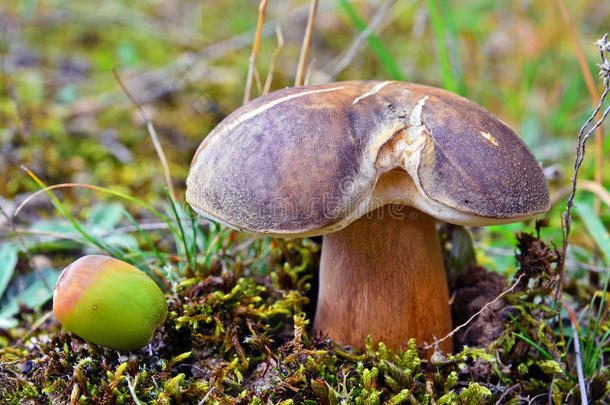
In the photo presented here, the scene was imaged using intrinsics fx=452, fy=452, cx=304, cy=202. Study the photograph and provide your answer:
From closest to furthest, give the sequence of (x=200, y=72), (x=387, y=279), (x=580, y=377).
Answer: (x=580, y=377), (x=387, y=279), (x=200, y=72)

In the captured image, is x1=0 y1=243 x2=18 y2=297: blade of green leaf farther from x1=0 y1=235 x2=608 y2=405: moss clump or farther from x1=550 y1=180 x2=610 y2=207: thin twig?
x1=550 y1=180 x2=610 y2=207: thin twig

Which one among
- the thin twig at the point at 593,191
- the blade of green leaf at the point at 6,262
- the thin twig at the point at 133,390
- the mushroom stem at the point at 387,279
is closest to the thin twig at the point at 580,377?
the mushroom stem at the point at 387,279

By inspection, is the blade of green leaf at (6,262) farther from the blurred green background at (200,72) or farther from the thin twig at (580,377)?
the thin twig at (580,377)

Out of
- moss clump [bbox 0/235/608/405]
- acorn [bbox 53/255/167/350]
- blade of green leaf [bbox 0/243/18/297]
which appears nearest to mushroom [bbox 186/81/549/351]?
moss clump [bbox 0/235/608/405]

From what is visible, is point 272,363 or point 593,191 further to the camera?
point 593,191

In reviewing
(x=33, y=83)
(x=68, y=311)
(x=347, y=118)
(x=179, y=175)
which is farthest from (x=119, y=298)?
(x=33, y=83)

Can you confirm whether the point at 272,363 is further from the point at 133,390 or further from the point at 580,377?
the point at 580,377

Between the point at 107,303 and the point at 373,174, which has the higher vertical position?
the point at 373,174

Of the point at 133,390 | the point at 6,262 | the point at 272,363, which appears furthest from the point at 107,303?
the point at 6,262
